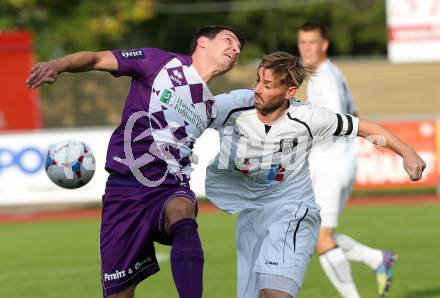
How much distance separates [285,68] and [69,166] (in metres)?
1.47

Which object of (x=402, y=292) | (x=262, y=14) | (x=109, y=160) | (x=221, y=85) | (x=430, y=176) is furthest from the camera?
(x=262, y=14)

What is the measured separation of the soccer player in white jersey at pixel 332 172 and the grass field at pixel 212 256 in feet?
1.51

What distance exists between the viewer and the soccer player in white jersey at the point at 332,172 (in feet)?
26.1

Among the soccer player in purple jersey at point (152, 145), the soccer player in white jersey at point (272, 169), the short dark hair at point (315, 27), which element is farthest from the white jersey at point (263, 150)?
the short dark hair at point (315, 27)

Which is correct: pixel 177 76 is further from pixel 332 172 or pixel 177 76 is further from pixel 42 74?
pixel 332 172

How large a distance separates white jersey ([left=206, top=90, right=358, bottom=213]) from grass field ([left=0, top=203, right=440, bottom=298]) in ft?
8.57

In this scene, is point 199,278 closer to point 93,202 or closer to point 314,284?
point 314,284

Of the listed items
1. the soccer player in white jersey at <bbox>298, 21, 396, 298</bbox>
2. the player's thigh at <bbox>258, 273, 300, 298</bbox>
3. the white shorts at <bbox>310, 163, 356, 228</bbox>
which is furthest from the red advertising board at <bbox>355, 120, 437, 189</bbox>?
the player's thigh at <bbox>258, 273, 300, 298</bbox>

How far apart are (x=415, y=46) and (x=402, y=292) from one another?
11719 mm

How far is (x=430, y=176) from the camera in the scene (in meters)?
18.3

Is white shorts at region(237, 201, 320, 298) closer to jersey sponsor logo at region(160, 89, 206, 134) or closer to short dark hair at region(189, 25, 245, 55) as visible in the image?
jersey sponsor logo at region(160, 89, 206, 134)

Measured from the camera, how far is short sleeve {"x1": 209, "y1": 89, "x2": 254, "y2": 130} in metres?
6.17

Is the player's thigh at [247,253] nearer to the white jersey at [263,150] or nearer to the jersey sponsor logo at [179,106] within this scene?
the white jersey at [263,150]

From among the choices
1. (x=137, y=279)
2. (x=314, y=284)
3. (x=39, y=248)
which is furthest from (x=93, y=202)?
(x=137, y=279)
